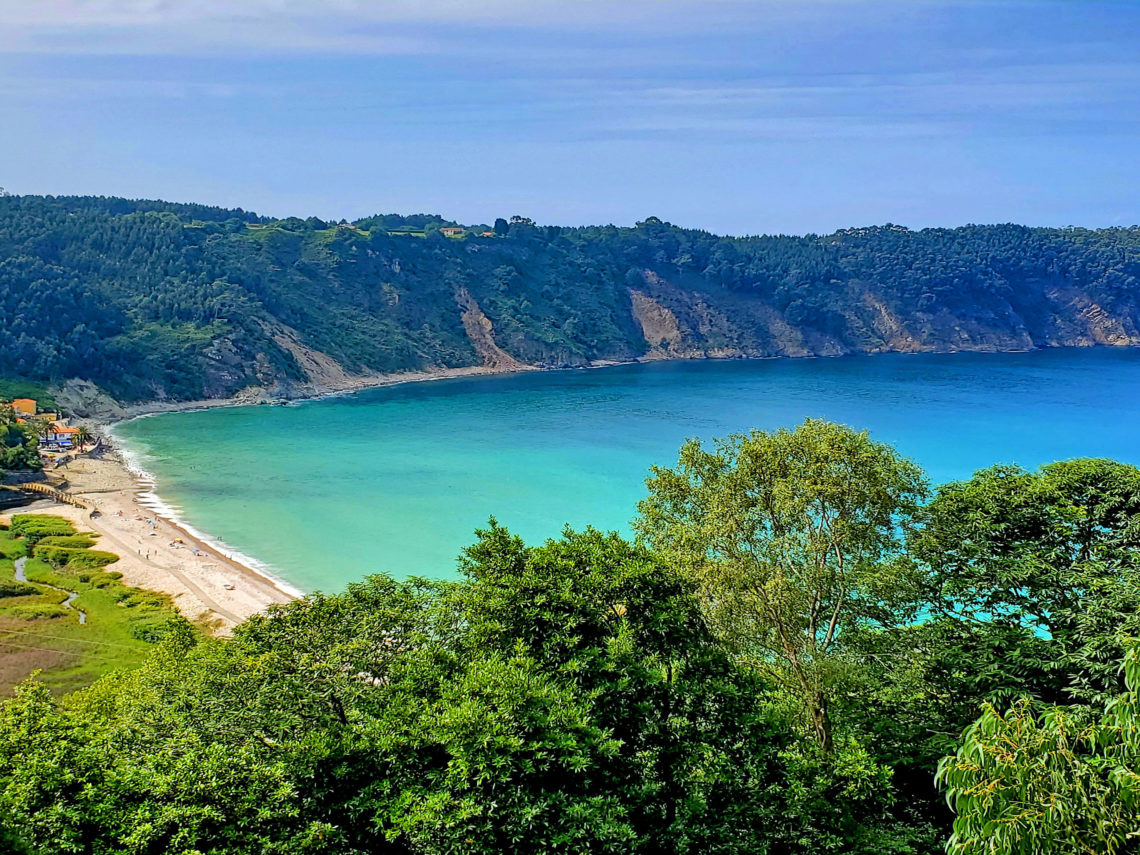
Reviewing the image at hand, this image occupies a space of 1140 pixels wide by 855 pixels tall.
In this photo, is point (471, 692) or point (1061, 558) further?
point (1061, 558)

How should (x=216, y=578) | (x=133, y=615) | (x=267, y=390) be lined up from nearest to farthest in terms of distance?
(x=133, y=615)
(x=216, y=578)
(x=267, y=390)

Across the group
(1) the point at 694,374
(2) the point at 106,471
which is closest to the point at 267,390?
(2) the point at 106,471

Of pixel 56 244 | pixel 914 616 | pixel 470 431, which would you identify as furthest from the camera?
pixel 56 244

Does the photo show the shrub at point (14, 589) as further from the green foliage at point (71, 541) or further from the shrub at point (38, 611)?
the green foliage at point (71, 541)

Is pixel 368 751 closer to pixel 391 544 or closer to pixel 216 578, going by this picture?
pixel 216 578

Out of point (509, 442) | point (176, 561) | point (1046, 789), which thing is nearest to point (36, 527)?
point (176, 561)

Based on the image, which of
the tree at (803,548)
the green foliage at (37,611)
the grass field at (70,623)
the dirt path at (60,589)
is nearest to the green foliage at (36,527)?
the dirt path at (60,589)

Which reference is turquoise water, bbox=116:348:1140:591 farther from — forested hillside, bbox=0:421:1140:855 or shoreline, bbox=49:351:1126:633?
forested hillside, bbox=0:421:1140:855
